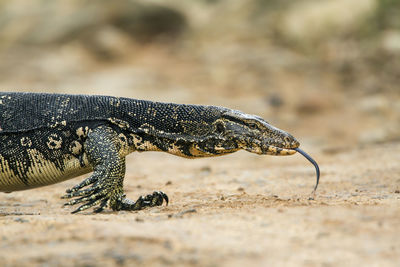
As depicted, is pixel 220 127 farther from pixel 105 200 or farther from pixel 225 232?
pixel 225 232

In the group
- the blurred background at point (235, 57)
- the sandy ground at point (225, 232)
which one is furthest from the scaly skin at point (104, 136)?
the blurred background at point (235, 57)

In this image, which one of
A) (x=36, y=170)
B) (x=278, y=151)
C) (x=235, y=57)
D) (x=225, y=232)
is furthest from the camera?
(x=235, y=57)

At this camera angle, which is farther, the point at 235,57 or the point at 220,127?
the point at 235,57

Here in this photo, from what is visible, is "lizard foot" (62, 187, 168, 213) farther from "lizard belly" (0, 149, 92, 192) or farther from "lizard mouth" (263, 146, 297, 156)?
"lizard mouth" (263, 146, 297, 156)

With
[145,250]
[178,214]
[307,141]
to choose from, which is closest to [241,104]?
[307,141]

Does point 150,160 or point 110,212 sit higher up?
point 150,160

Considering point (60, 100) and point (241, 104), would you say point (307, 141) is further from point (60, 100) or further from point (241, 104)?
point (60, 100)

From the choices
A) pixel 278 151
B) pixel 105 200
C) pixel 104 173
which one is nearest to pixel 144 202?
pixel 105 200

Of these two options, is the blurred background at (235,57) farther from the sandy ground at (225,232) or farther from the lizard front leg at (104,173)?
the lizard front leg at (104,173)
